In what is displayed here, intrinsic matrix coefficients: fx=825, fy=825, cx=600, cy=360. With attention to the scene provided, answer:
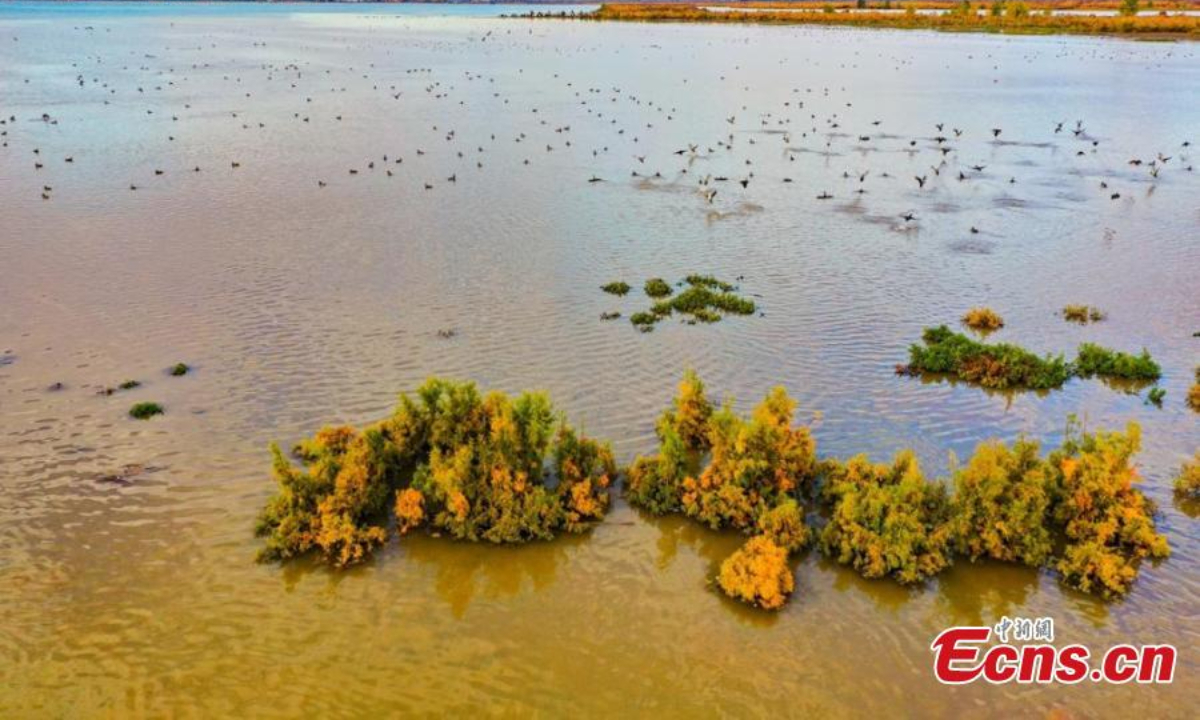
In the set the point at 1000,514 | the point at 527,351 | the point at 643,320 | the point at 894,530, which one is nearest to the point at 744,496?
the point at 894,530

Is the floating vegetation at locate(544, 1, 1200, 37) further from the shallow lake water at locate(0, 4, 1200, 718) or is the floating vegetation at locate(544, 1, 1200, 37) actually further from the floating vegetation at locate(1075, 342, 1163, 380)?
the floating vegetation at locate(1075, 342, 1163, 380)

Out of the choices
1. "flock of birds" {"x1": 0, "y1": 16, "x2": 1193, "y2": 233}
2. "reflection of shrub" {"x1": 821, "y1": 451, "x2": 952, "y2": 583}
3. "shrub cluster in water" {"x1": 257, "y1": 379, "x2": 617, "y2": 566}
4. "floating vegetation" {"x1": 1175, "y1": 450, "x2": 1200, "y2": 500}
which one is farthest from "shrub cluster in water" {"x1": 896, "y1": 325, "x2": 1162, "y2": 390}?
"flock of birds" {"x1": 0, "y1": 16, "x2": 1193, "y2": 233}

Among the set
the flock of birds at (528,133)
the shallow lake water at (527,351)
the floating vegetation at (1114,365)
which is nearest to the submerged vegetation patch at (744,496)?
the shallow lake water at (527,351)

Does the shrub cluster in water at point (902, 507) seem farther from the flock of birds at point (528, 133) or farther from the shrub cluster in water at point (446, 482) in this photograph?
the flock of birds at point (528, 133)

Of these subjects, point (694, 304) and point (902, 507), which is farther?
point (694, 304)

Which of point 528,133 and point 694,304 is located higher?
point 528,133

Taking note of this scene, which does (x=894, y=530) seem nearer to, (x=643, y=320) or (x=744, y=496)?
(x=744, y=496)
